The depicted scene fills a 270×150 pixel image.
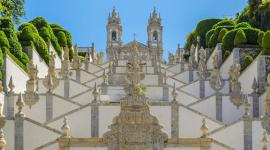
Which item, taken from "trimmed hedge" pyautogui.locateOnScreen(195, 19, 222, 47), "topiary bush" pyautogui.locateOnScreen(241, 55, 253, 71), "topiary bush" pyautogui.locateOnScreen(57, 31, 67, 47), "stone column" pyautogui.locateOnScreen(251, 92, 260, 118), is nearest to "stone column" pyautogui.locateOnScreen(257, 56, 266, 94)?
"stone column" pyautogui.locateOnScreen(251, 92, 260, 118)

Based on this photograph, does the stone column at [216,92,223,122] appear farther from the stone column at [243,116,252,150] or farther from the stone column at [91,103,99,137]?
the stone column at [91,103,99,137]

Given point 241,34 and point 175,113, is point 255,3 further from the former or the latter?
point 175,113

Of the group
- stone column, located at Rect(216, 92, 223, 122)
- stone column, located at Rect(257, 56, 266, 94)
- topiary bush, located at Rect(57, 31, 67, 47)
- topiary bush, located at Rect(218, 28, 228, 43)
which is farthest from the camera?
topiary bush, located at Rect(57, 31, 67, 47)

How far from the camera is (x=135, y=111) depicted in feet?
85.3

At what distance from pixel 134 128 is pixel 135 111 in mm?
625

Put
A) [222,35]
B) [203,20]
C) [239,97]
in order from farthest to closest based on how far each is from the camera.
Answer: [203,20] → [222,35] → [239,97]

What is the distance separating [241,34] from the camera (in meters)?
47.5

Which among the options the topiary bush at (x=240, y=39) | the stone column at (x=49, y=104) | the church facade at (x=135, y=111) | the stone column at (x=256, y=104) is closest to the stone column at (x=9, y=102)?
the church facade at (x=135, y=111)

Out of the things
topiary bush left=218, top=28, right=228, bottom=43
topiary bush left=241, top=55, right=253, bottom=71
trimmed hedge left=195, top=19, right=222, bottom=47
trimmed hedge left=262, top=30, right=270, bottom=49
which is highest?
trimmed hedge left=195, top=19, right=222, bottom=47

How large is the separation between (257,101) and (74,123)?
34.0ft

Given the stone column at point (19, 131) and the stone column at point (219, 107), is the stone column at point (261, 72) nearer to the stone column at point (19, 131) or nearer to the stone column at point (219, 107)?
the stone column at point (219, 107)

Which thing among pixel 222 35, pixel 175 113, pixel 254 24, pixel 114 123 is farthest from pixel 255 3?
pixel 114 123

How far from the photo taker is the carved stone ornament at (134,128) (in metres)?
26.0

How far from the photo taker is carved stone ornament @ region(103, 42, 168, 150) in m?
26.0
